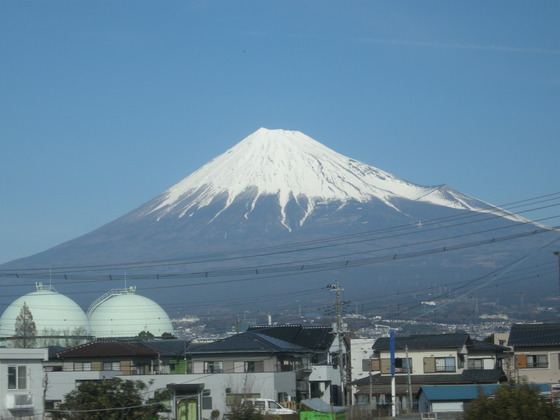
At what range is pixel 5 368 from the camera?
100 feet

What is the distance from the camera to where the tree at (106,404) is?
2586 cm

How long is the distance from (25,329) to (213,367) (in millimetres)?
43679

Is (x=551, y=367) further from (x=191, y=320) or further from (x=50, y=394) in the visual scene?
(x=191, y=320)

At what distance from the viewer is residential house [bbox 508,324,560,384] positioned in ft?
137

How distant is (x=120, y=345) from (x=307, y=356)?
33.3 ft

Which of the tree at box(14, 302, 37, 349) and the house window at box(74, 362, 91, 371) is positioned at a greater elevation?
the tree at box(14, 302, 37, 349)

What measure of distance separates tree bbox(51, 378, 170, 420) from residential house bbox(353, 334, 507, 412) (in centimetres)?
1946

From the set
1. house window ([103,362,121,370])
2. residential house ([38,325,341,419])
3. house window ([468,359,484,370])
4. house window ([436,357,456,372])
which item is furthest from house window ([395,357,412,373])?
house window ([103,362,121,370])

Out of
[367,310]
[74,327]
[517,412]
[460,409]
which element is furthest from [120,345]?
[367,310]

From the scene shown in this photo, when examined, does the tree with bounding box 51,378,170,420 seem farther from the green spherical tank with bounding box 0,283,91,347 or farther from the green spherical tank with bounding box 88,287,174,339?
the green spherical tank with bounding box 88,287,174,339

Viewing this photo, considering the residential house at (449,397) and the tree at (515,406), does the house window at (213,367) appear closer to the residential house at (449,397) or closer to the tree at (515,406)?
the residential house at (449,397)

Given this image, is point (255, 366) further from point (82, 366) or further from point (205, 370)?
point (82, 366)

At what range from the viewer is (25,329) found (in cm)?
8256

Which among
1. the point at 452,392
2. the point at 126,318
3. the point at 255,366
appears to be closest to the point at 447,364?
the point at 452,392
